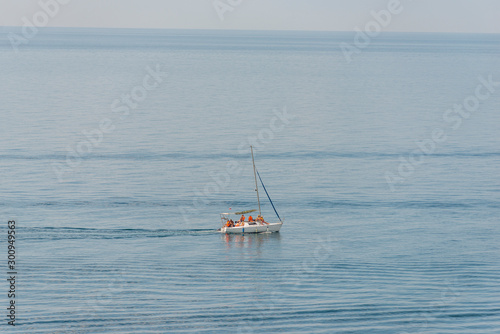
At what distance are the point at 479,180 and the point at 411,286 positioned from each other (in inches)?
1849

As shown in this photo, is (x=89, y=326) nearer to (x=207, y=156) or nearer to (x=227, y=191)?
(x=227, y=191)

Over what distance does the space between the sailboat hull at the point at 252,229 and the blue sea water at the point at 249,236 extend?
1197mm

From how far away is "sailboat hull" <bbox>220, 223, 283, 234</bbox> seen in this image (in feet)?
262

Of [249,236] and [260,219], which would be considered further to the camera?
[260,219]

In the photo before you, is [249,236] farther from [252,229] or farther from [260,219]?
[260,219]

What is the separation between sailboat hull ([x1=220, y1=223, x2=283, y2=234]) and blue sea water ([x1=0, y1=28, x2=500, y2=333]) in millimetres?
1197

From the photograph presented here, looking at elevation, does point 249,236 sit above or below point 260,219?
below

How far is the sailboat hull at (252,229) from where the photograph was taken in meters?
79.9

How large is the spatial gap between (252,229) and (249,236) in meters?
1.13

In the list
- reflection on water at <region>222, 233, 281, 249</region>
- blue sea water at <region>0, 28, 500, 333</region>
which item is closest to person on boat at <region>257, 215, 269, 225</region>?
reflection on water at <region>222, 233, 281, 249</region>

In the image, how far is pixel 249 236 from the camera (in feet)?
264

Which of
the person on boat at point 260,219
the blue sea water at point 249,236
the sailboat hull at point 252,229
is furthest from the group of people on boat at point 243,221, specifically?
the blue sea water at point 249,236

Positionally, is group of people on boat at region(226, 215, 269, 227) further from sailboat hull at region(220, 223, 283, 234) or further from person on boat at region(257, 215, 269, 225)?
sailboat hull at region(220, 223, 283, 234)

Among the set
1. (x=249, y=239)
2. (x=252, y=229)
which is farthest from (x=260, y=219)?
(x=249, y=239)
